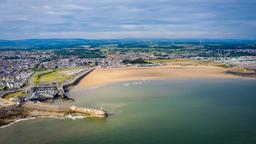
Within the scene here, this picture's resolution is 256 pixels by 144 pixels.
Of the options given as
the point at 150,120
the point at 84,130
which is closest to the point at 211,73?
the point at 150,120

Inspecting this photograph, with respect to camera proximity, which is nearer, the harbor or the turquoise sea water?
the turquoise sea water

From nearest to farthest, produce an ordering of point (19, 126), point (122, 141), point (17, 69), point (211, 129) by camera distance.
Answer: point (122, 141) → point (211, 129) → point (19, 126) → point (17, 69)

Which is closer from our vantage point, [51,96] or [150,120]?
[150,120]

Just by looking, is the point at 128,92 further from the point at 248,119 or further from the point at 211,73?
the point at 211,73

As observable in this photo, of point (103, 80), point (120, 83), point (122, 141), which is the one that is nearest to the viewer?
point (122, 141)

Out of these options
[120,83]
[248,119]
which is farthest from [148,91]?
[248,119]

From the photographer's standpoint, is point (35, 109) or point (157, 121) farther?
point (35, 109)

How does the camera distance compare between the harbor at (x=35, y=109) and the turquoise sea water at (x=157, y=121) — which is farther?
the harbor at (x=35, y=109)
